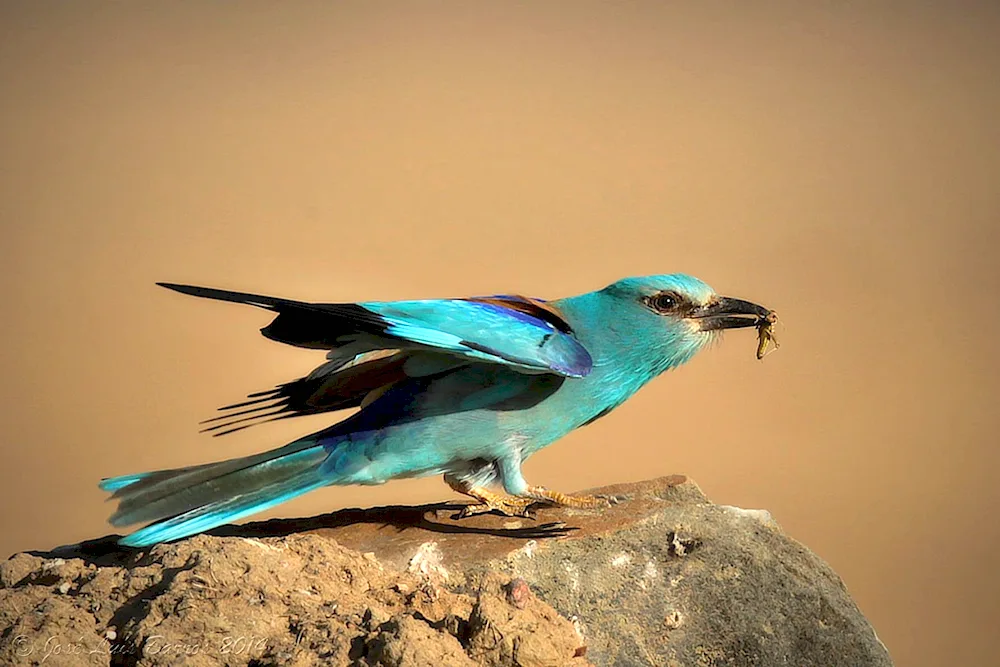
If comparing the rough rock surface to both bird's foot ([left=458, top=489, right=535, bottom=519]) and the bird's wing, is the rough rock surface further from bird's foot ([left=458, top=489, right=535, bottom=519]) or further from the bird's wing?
the bird's wing

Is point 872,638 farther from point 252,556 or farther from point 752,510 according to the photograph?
point 252,556

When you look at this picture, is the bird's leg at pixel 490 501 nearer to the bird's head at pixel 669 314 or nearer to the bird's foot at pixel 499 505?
the bird's foot at pixel 499 505

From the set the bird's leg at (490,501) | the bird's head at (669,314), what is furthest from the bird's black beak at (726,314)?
the bird's leg at (490,501)

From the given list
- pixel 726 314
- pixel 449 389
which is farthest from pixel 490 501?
pixel 726 314

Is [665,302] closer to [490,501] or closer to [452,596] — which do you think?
[490,501]

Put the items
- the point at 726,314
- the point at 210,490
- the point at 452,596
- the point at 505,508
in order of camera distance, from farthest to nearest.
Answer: the point at 726,314, the point at 505,508, the point at 210,490, the point at 452,596

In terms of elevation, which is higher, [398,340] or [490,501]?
[398,340]
